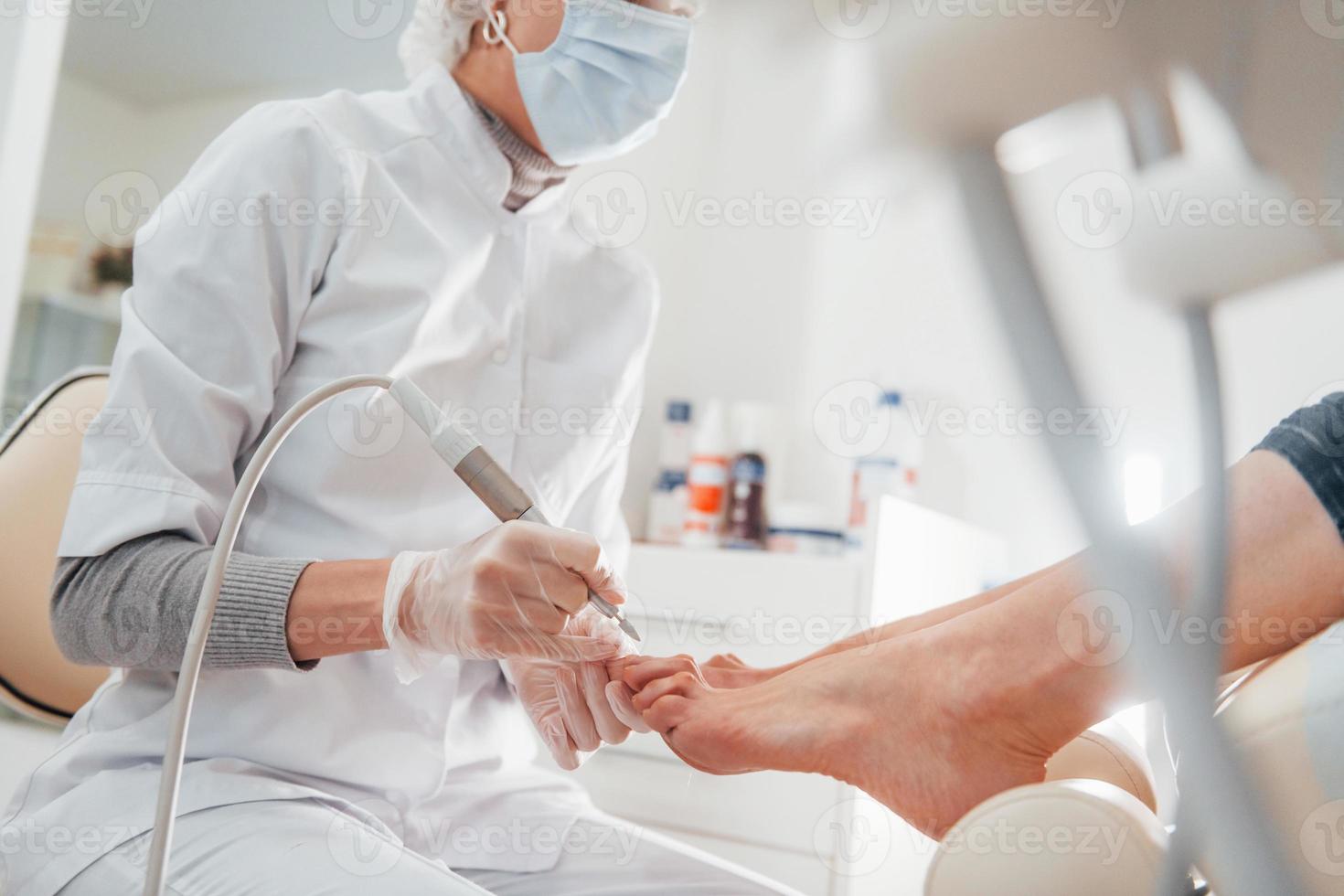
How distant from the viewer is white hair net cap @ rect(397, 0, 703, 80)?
3.31 ft

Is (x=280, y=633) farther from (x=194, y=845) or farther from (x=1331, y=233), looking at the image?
(x=1331, y=233)

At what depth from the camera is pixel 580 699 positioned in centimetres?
84

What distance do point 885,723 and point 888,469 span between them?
955mm

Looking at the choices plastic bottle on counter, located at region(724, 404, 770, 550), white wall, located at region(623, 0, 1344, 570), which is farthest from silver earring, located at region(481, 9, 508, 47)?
plastic bottle on counter, located at region(724, 404, 770, 550)

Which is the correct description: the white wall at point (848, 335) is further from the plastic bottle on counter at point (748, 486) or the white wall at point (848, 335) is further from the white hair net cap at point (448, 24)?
the white hair net cap at point (448, 24)

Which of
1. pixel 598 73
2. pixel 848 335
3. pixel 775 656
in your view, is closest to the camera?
pixel 598 73

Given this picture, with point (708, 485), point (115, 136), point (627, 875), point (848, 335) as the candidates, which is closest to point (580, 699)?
point (627, 875)

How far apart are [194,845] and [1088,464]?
2.11ft

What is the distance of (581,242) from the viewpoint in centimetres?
112

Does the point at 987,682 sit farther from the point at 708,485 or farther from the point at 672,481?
the point at 672,481

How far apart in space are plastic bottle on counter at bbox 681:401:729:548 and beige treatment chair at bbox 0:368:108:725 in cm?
89

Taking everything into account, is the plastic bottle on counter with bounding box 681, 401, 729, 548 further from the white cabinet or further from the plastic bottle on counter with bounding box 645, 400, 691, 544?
the white cabinet

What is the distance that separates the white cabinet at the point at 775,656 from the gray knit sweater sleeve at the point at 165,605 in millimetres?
710

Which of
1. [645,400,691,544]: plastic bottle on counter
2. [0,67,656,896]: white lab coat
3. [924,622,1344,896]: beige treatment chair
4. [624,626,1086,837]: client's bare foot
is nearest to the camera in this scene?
[924,622,1344,896]: beige treatment chair
